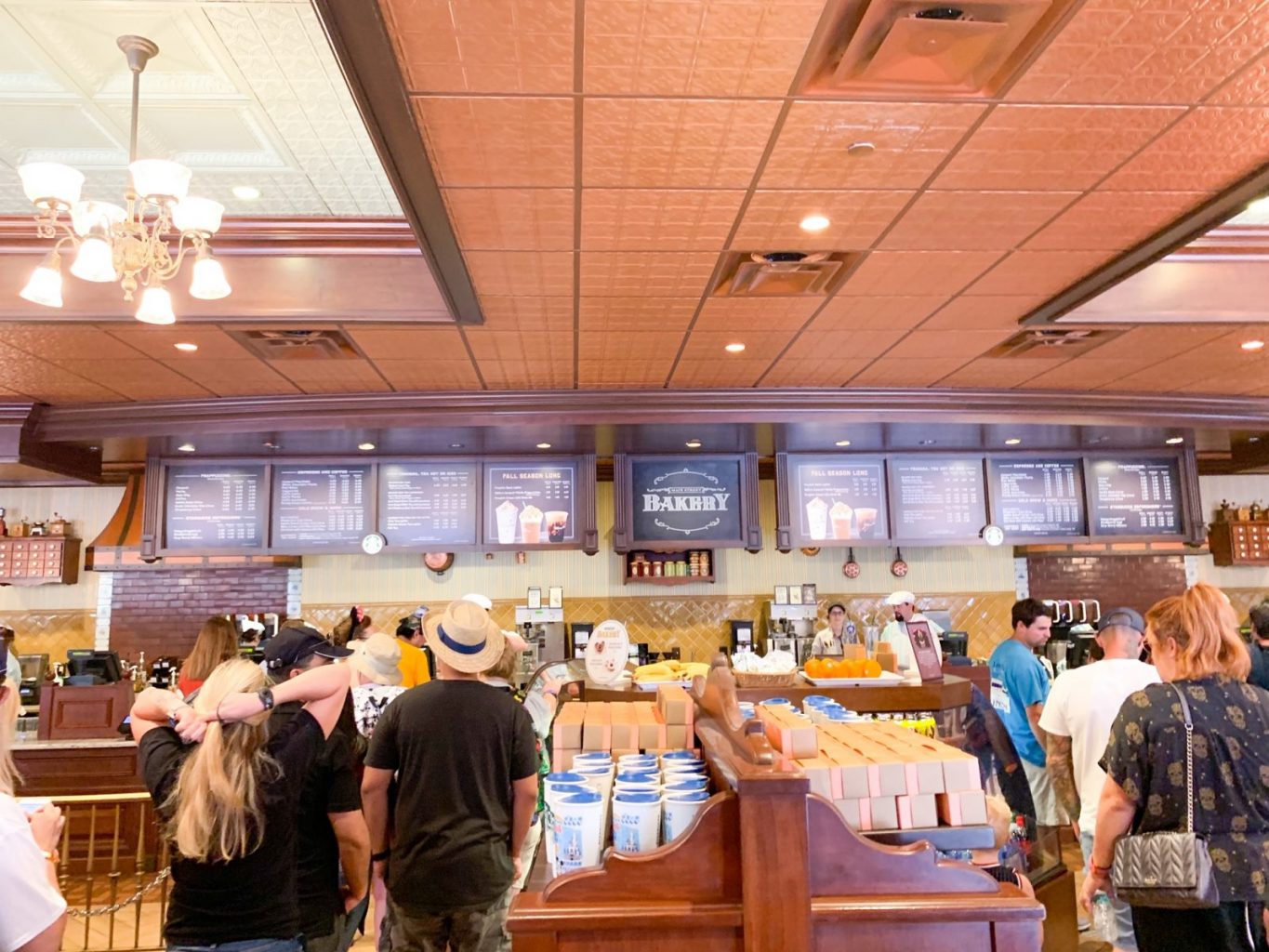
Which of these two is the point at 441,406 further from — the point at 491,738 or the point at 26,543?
the point at 26,543

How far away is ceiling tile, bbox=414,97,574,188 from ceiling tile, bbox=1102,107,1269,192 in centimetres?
175

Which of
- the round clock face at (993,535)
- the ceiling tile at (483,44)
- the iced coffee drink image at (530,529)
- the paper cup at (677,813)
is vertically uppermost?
the ceiling tile at (483,44)

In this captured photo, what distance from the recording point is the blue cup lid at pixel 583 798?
1626mm

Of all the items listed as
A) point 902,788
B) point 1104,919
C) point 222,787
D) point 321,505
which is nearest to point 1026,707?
point 1104,919

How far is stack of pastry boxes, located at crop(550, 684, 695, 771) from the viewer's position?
6.69 ft

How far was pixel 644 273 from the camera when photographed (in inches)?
142

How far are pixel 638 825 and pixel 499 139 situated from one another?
190cm

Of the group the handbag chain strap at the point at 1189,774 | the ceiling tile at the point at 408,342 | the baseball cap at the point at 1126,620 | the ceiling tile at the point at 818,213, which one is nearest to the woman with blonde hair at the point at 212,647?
the ceiling tile at the point at 408,342

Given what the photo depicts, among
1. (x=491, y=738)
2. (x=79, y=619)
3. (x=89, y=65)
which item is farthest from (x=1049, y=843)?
(x=79, y=619)

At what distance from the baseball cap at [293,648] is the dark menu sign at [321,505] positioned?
3527mm

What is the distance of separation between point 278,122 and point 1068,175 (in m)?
2.61

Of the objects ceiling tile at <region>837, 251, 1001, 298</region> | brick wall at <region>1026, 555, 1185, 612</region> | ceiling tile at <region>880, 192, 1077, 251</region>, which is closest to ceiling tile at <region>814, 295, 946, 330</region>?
ceiling tile at <region>837, 251, 1001, 298</region>

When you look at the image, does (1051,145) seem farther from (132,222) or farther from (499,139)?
(132,222)

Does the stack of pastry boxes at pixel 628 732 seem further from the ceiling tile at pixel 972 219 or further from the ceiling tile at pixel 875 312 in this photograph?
the ceiling tile at pixel 875 312
